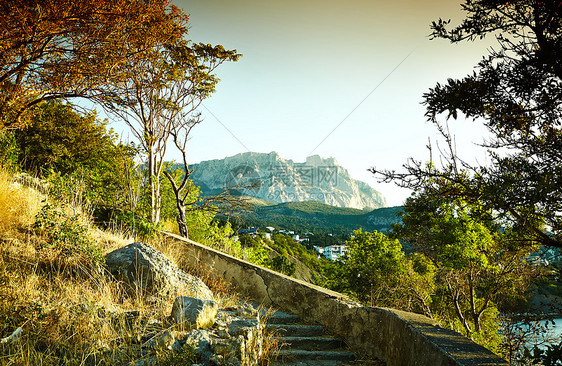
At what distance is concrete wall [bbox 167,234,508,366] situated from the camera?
260 centimetres

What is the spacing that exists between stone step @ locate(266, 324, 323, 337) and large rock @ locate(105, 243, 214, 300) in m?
1.05

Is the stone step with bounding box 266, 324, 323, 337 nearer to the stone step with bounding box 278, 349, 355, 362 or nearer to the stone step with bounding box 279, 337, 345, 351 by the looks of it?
the stone step with bounding box 279, 337, 345, 351

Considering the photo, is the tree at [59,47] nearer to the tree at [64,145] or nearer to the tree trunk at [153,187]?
the tree trunk at [153,187]

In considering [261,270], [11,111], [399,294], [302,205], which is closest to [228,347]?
[261,270]

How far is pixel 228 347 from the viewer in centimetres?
265

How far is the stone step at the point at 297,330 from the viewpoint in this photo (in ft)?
13.4

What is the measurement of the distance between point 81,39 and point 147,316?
13.2 ft

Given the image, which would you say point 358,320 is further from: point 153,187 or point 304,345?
point 153,187

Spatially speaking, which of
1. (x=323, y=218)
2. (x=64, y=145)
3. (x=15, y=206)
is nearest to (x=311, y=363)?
(x=15, y=206)

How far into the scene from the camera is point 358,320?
3.88 meters

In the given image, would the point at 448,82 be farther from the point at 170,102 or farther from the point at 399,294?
the point at 399,294

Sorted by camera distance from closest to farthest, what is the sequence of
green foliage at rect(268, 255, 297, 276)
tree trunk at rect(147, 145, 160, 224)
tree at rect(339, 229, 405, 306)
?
tree trunk at rect(147, 145, 160, 224) < green foliage at rect(268, 255, 297, 276) < tree at rect(339, 229, 405, 306)

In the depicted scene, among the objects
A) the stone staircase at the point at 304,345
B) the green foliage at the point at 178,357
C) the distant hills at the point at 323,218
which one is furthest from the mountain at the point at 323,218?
the green foliage at the point at 178,357

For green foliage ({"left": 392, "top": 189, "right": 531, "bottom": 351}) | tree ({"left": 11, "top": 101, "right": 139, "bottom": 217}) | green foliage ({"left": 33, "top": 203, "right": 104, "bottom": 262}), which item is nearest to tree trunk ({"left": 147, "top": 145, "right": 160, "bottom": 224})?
tree ({"left": 11, "top": 101, "right": 139, "bottom": 217})
